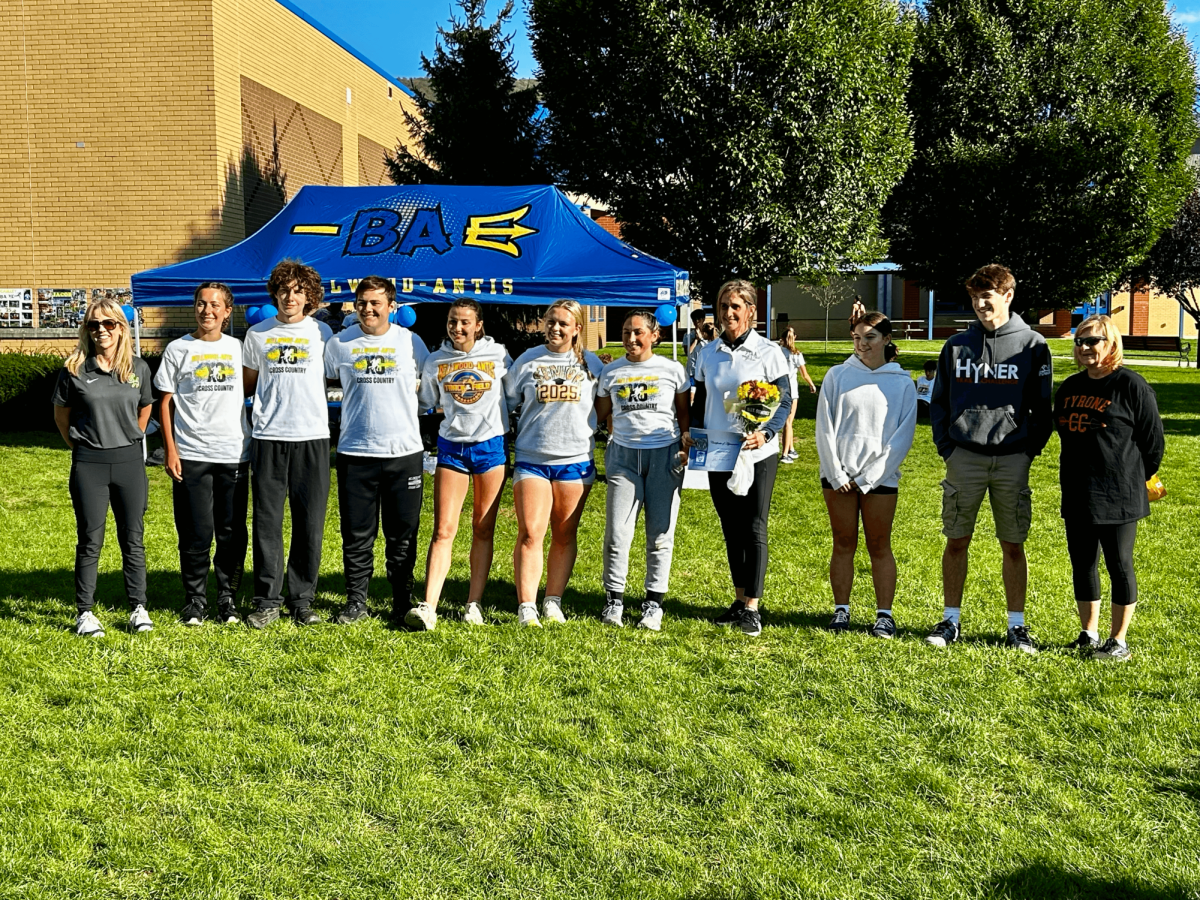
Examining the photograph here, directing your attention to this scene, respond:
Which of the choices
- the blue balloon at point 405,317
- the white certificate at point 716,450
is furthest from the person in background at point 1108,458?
the blue balloon at point 405,317

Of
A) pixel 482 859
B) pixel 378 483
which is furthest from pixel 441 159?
pixel 482 859

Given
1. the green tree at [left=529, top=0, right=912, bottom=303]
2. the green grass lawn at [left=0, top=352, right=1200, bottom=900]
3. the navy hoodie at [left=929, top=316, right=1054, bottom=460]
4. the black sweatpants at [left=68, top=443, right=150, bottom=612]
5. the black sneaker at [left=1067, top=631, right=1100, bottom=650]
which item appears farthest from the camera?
the green tree at [left=529, top=0, right=912, bottom=303]

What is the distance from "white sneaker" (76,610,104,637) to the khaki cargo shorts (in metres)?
4.46

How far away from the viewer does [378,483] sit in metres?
5.88

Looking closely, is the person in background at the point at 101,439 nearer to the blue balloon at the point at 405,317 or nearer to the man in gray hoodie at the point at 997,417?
the man in gray hoodie at the point at 997,417

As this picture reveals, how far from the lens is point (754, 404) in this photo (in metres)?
5.63

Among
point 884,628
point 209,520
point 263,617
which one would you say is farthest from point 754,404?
point 209,520

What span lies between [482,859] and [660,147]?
53.9 ft

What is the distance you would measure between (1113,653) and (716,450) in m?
2.23

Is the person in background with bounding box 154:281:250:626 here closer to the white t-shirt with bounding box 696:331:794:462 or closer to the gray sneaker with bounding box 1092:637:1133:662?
the white t-shirt with bounding box 696:331:794:462

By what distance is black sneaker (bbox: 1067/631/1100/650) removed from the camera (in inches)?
212

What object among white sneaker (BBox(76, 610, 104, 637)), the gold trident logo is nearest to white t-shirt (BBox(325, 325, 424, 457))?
white sneaker (BBox(76, 610, 104, 637))

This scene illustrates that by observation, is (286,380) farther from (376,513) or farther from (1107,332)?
(1107,332)

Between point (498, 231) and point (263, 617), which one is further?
point (498, 231)
